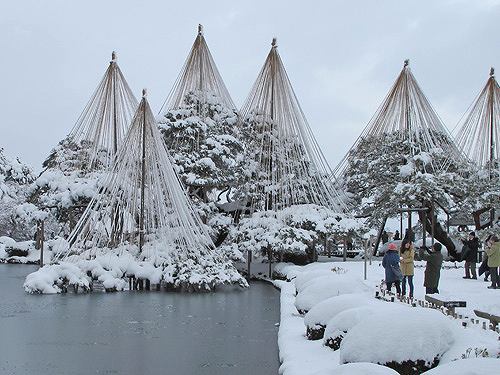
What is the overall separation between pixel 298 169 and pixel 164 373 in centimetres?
1645

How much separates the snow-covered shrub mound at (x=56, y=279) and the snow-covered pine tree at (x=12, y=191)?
70.8ft

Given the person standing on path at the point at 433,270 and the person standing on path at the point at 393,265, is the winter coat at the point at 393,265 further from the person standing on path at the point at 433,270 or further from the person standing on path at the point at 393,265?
the person standing on path at the point at 433,270

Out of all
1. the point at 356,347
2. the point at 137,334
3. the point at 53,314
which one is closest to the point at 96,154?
the point at 53,314

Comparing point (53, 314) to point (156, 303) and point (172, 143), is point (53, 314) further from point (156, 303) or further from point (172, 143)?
point (172, 143)

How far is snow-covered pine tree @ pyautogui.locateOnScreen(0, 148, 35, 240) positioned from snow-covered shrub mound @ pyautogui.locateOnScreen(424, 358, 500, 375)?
36.7 m

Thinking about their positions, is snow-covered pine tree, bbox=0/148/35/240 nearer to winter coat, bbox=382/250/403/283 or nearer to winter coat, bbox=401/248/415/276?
winter coat, bbox=382/250/403/283

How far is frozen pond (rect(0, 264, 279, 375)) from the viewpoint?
8250 mm

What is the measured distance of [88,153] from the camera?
25797mm

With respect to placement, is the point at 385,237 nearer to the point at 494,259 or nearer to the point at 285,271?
the point at 285,271

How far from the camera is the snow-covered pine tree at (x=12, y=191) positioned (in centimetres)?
3878

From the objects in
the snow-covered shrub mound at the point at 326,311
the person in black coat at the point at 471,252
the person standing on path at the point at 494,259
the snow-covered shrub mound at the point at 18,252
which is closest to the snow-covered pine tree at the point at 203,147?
the person in black coat at the point at 471,252

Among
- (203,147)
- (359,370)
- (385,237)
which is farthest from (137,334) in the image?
(385,237)

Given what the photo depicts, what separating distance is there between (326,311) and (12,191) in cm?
3527

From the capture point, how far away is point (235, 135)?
26.0 metres
